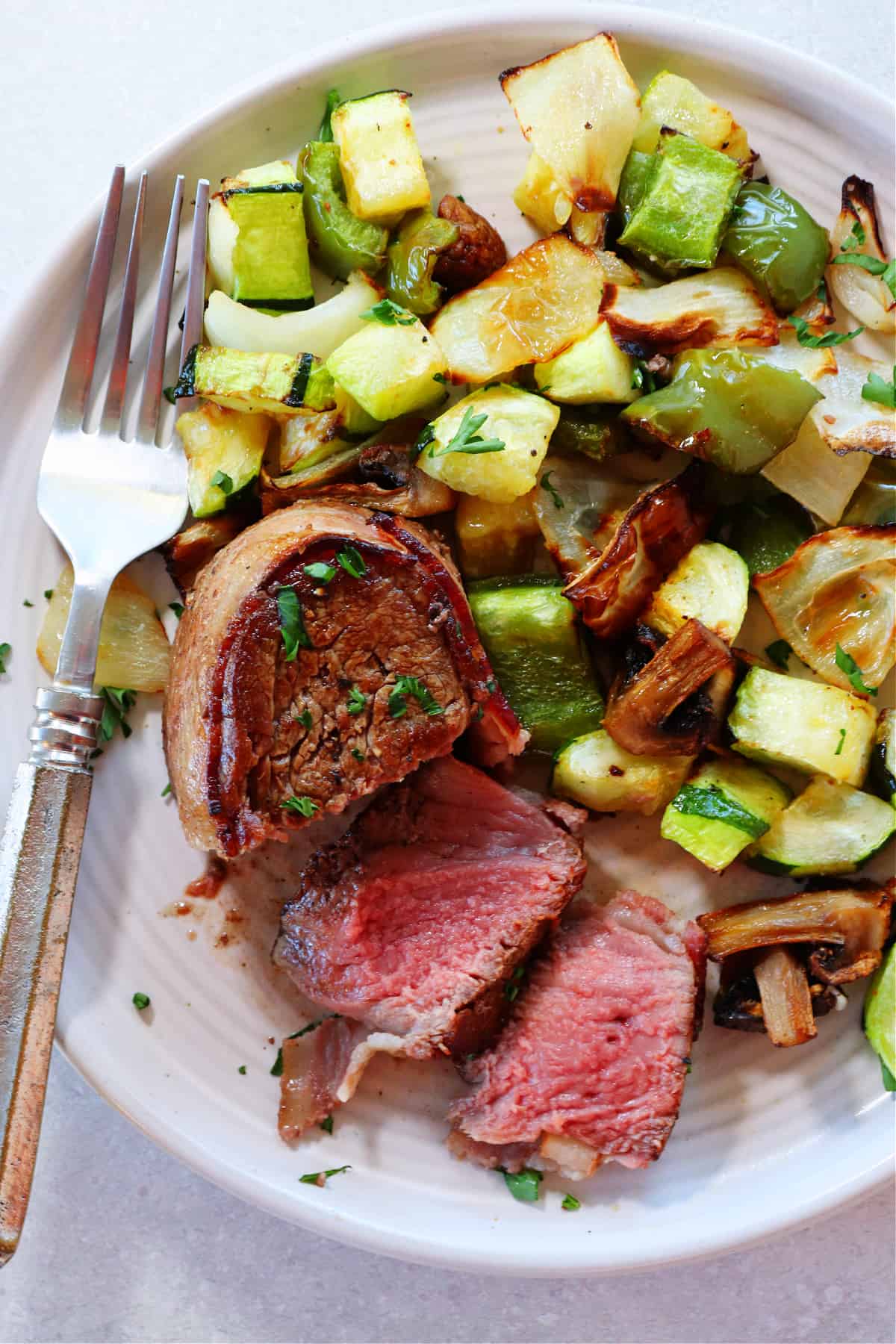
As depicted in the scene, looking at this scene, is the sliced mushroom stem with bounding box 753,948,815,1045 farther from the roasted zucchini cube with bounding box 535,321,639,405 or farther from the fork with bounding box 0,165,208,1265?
the fork with bounding box 0,165,208,1265

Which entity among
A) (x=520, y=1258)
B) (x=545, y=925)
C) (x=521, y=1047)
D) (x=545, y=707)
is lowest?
(x=520, y=1258)

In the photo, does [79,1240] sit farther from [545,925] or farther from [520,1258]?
[545,925]

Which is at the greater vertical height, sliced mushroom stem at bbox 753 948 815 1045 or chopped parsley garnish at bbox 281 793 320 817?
chopped parsley garnish at bbox 281 793 320 817

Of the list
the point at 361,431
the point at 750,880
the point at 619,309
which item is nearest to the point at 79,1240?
the point at 750,880

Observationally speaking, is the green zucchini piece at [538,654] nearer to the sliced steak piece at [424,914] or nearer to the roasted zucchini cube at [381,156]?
the sliced steak piece at [424,914]

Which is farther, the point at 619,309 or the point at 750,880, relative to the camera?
the point at 750,880

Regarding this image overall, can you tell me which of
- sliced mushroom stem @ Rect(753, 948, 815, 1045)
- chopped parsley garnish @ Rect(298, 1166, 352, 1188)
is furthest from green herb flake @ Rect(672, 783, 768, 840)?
chopped parsley garnish @ Rect(298, 1166, 352, 1188)
